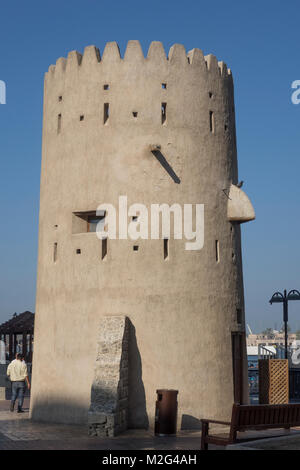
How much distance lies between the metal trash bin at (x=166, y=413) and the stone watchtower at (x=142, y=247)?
0.67 meters

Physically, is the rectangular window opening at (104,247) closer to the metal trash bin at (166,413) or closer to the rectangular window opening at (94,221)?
the rectangular window opening at (94,221)

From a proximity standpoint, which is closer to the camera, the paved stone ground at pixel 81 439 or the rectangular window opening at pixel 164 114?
the paved stone ground at pixel 81 439

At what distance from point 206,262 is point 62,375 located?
478 centimetres

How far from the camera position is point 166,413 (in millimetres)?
14312

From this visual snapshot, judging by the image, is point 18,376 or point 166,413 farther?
point 18,376

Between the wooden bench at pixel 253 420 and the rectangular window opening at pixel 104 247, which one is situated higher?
the rectangular window opening at pixel 104 247

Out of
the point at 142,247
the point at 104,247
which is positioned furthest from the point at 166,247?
the point at 104,247

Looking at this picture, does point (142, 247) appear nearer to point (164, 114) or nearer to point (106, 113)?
point (164, 114)

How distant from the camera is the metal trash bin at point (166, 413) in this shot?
46.8 ft

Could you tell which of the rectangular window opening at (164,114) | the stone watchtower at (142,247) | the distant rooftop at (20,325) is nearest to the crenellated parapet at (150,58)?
the stone watchtower at (142,247)

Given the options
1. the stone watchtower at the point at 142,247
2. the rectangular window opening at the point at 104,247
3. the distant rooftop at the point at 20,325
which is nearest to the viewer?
the stone watchtower at the point at 142,247

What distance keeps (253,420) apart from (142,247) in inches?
231

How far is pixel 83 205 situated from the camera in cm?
1631
